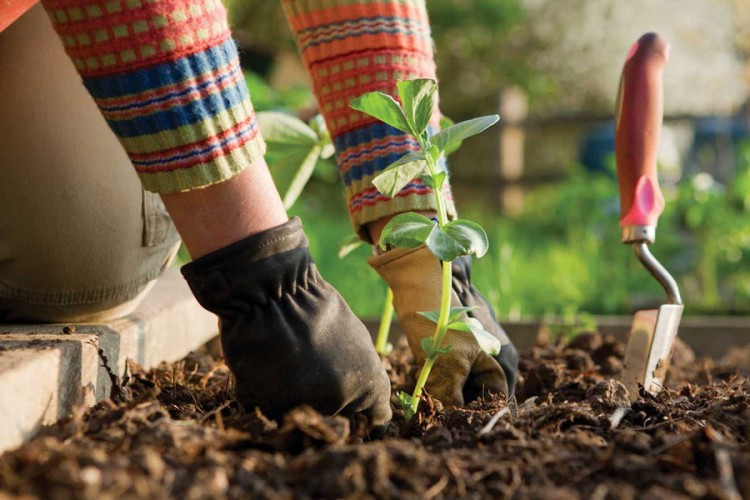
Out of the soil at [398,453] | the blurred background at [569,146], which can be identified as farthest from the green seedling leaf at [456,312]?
the blurred background at [569,146]

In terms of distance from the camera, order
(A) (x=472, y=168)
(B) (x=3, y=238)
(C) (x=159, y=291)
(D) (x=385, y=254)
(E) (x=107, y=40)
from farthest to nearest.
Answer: (A) (x=472, y=168), (C) (x=159, y=291), (B) (x=3, y=238), (D) (x=385, y=254), (E) (x=107, y=40)

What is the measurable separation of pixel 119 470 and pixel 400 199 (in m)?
0.63

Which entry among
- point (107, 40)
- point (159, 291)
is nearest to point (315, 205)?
point (159, 291)

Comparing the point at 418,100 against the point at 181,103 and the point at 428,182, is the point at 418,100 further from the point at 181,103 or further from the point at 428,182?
the point at 181,103

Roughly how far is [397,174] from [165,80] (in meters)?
0.28

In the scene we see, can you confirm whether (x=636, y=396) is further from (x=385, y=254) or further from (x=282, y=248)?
(x=282, y=248)

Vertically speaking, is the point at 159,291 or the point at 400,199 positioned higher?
the point at 400,199

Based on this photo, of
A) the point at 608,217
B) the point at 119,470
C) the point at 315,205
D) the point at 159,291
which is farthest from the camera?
the point at 315,205

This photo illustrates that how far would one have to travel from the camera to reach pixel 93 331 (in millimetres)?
1202

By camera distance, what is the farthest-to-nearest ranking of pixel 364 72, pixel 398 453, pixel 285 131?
pixel 285 131 < pixel 364 72 < pixel 398 453

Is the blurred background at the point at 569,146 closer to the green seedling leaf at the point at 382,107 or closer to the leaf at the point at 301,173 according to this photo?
the leaf at the point at 301,173

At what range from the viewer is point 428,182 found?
102cm

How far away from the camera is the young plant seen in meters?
0.95

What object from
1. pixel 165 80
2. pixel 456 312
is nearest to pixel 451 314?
pixel 456 312
